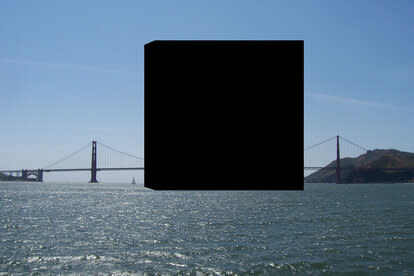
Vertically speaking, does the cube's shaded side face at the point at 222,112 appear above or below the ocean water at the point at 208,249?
above

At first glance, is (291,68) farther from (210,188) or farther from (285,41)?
(210,188)

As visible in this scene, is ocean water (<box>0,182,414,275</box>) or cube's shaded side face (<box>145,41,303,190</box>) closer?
cube's shaded side face (<box>145,41,303,190</box>)

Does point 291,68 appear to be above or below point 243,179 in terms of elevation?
above

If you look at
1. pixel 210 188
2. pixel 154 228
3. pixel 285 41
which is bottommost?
pixel 154 228

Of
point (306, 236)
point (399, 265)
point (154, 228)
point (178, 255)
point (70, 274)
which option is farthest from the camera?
point (154, 228)

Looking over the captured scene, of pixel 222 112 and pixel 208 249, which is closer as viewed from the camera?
pixel 222 112

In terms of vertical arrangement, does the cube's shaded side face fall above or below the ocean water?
above

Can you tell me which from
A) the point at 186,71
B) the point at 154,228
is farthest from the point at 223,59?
the point at 154,228

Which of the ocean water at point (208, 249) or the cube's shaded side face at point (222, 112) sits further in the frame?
the ocean water at point (208, 249)
